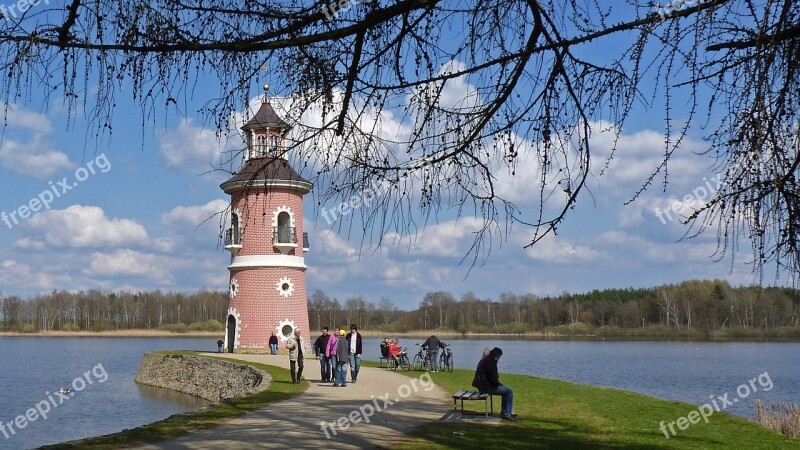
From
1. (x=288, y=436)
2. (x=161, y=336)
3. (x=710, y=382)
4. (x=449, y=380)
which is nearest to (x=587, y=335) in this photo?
(x=161, y=336)

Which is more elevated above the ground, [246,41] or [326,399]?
[246,41]

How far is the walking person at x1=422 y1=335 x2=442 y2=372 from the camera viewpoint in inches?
867

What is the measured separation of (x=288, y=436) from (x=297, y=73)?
288 inches

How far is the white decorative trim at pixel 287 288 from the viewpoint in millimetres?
29578

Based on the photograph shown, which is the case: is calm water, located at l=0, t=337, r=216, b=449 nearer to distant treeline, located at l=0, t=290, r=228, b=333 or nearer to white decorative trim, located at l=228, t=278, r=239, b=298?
white decorative trim, located at l=228, t=278, r=239, b=298

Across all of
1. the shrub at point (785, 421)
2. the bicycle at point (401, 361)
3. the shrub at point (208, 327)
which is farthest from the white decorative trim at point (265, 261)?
the shrub at point (208, 327)

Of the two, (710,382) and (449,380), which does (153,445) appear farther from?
(710,382)

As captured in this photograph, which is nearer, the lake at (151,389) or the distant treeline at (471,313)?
the lake at (151,389)

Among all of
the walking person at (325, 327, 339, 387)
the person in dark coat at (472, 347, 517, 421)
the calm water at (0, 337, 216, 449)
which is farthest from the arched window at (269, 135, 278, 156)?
the calm water at (0, 337, 216, 449)

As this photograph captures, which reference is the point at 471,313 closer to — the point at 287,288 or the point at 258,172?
the point at 287,288

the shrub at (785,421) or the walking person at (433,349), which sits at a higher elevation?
the walking person at (433,349)

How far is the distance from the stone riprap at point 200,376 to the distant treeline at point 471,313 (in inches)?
2291

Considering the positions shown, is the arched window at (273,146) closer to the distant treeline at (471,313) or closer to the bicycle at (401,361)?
the bicycle at (401,361)

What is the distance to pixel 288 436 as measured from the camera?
10.0m
